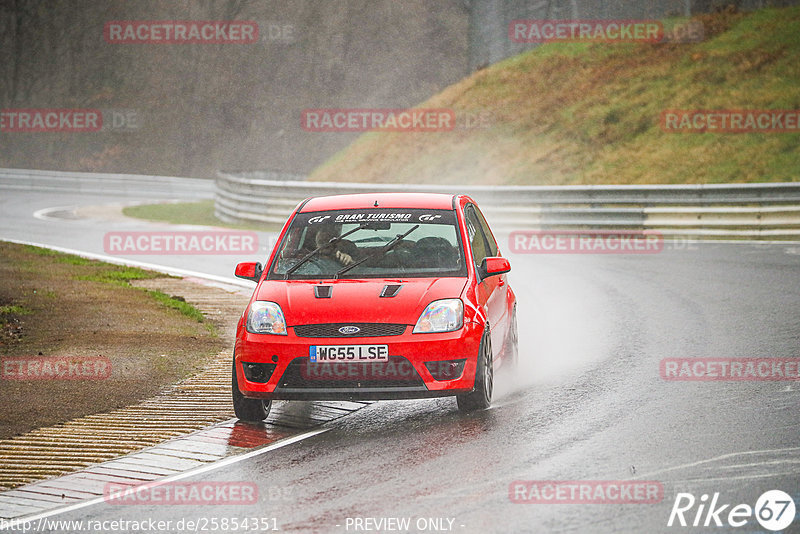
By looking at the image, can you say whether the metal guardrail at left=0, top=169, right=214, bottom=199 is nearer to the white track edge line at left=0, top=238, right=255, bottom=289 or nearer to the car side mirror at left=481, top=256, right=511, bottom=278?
the white track edge line at left=0, top=238, right=255, bottom=289

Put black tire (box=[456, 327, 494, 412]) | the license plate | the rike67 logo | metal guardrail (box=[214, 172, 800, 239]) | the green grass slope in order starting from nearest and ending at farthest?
the rike67 logo < the license plate < black tire (box=[456, 327, 494, 412]) < metal guardrail (box=[214, 172, 800, 239]) < the green grass slope

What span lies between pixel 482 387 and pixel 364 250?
1.64 metres

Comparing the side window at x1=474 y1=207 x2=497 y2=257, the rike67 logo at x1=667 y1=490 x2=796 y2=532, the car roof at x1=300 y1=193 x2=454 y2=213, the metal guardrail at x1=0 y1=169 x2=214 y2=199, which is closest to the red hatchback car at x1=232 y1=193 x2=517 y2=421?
the car roof at x1=300 y1=193 x2=454 y2=213

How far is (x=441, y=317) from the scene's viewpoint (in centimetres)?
800

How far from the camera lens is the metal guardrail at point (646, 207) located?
22.0m

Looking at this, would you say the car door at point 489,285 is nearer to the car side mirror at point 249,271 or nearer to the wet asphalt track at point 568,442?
the wet asphalt track at point 568,442

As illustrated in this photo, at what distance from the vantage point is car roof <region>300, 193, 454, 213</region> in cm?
938

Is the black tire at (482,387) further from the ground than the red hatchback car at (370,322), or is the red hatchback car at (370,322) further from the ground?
the red hatchback car at (370,322)

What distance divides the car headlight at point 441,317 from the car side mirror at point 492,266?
0.79 m

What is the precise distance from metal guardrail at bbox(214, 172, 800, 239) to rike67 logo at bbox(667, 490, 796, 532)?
49.7ft

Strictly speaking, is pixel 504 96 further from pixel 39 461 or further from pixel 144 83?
pixel 39 461

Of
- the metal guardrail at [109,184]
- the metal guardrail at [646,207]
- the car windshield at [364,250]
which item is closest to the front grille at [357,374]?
the car windshield at [364,250]

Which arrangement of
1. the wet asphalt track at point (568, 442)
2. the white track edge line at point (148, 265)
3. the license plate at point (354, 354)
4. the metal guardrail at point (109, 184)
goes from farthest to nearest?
1. the metal guardrail at point (109, 184)
2. the white track edge line at point (148, 265)
3. the license plate at point (354, 354)
4. the wet asphalt track at point (568, 442)

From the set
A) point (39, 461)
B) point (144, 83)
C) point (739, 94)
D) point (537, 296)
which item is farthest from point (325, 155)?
point (39, 461)
